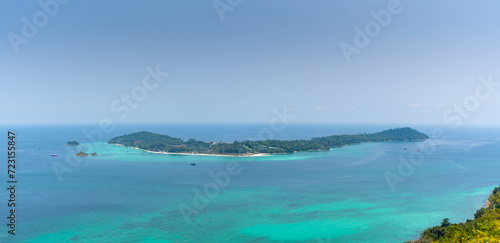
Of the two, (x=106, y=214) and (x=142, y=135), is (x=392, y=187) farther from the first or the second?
(x=142, y=135)

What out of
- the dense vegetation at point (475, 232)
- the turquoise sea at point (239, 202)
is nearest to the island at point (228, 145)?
the turquoise sea at point (239, 202)

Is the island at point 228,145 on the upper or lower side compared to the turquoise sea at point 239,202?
upper

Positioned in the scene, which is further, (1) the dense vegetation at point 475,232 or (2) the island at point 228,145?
(2) the island at point 228,145

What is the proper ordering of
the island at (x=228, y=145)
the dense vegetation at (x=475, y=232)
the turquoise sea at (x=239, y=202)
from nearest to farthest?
the dense vegetation at (x=475, y=232), the turquoise sea at (x=239, y=202), the island at (x=228, y=145)

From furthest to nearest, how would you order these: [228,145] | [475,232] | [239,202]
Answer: [228,145]
[239,202]
[475,232]

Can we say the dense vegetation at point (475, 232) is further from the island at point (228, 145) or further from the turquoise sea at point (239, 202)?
the island at point (228, 145)

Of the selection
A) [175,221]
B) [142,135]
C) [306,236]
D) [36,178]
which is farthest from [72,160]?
[306,236]

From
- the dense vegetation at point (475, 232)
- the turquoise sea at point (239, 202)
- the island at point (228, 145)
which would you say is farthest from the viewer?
the island at point (228, 145)

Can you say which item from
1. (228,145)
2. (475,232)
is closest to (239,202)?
(475,232)

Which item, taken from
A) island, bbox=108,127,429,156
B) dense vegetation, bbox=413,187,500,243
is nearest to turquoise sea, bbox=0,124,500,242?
dense vegetation, bbox=413,187,500,243

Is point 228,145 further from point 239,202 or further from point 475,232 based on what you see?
point 475,232

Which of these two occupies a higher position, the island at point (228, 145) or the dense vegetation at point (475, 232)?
the island at point (228, 145)
